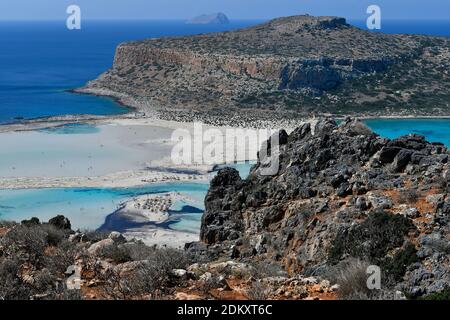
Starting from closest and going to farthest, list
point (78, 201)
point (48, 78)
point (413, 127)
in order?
1. point (78, 201)
2. point (413, 127)
3. point (48, 78)

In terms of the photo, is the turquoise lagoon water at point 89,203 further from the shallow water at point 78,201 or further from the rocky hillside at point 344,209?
the rocky hillside at point 344,209

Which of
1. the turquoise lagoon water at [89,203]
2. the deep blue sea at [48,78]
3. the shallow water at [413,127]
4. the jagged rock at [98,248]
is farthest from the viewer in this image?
the deep blue sea at [48,78]

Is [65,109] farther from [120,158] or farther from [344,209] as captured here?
[344,209]

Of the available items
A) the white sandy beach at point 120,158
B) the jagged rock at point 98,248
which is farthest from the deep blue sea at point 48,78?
the jagged rock at point 98,248

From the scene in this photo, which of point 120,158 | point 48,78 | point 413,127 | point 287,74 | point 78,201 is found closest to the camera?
point 78,201

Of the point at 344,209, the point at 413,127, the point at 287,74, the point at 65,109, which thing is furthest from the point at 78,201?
the point at 287,74

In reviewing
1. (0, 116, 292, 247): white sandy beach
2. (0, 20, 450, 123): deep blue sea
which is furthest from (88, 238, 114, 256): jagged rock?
(0, 20, 450, 123): deep blue sea
